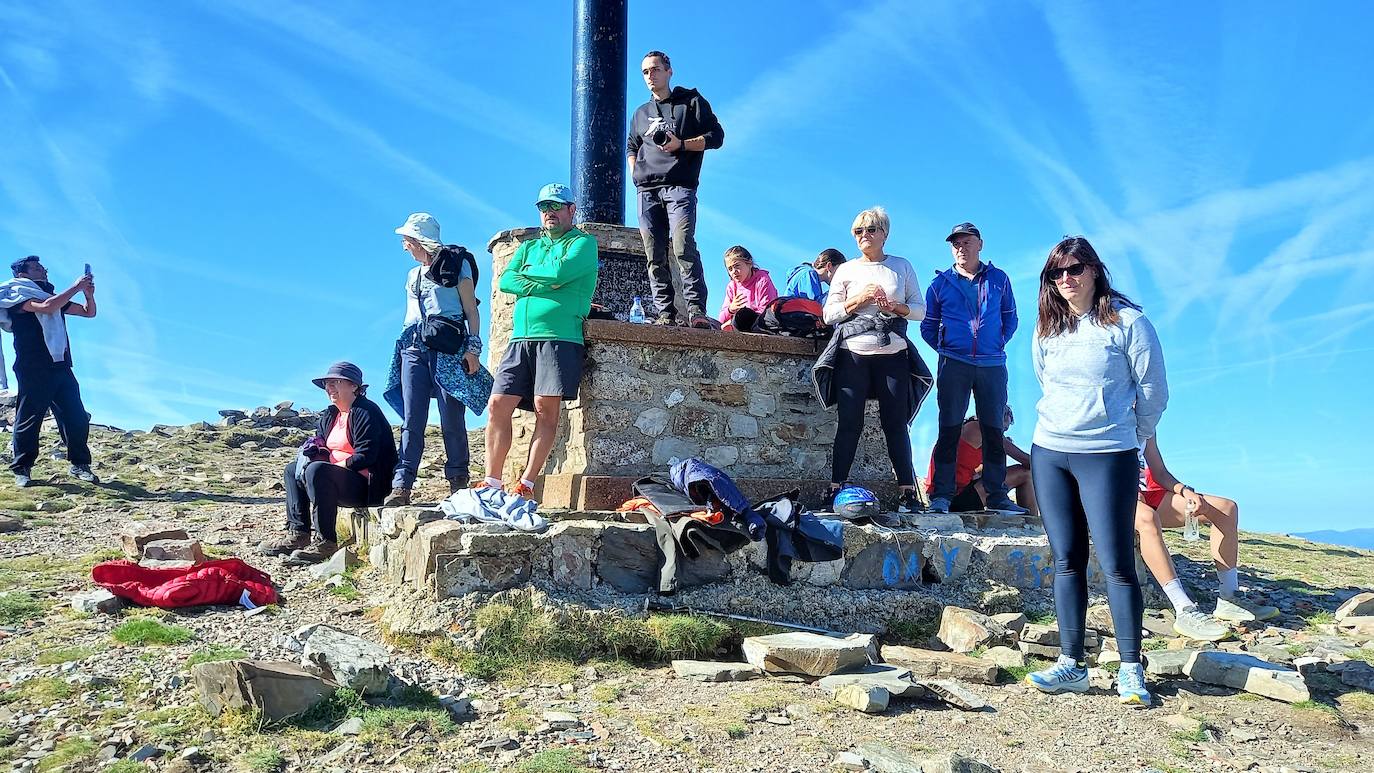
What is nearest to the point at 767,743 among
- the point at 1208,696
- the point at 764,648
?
the point at 764,648

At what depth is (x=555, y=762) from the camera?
319 cm

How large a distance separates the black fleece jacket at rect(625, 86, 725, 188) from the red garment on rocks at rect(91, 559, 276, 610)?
3.90 m

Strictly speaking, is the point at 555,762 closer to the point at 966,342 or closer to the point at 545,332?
the point at 545,332

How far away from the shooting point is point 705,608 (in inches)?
204

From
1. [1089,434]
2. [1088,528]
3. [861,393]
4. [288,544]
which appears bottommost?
[288,544]

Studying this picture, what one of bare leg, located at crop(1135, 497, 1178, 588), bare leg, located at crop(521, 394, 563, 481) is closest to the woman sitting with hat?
bare leg, located at crop(521, 394, 563, 481)

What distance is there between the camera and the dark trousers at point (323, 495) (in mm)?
6598

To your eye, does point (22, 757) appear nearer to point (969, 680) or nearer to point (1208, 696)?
point (969, 680)

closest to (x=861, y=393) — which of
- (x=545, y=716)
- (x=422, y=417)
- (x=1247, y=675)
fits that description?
(x=1247, y=675)

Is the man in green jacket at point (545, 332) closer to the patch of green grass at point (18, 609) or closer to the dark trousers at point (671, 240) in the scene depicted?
the dark trousers at point (671, 240)

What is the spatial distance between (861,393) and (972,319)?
1.10 m

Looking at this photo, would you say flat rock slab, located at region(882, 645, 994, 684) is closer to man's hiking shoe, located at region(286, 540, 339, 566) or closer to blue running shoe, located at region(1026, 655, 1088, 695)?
blue running shoe, located at region(1026, 655, 1088, 695)

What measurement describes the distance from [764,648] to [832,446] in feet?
9.59

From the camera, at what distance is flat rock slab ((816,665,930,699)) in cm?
407
